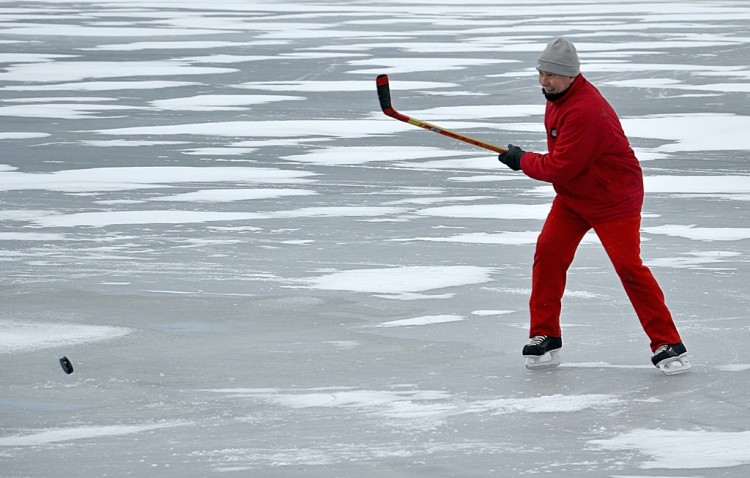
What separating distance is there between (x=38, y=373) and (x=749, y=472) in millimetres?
2888

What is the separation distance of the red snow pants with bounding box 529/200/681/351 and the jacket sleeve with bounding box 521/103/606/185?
0.93ft

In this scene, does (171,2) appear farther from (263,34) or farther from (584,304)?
(584,304)

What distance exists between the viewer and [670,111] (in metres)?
17.6

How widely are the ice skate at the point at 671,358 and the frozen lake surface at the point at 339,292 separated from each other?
71 mm

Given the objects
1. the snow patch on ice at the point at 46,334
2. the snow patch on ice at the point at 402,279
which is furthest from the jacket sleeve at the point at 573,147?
the snow patch on ice at the point at 46,334

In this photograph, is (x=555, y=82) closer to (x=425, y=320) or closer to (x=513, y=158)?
(x=513, y=158)

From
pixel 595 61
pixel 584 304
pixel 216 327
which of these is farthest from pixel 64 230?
pixel 595 61

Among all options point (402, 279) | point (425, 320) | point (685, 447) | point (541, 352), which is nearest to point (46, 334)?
point (425, 320)

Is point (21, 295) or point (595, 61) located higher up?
point (21, 295)

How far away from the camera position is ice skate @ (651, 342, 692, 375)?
6.63 meters

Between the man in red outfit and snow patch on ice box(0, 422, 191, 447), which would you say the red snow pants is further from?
snow patch on ice box(0, 422, 191, 447)

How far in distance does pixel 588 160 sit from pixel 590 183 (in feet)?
0.45

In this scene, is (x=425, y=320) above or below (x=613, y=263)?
below

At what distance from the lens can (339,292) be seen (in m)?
8.35
